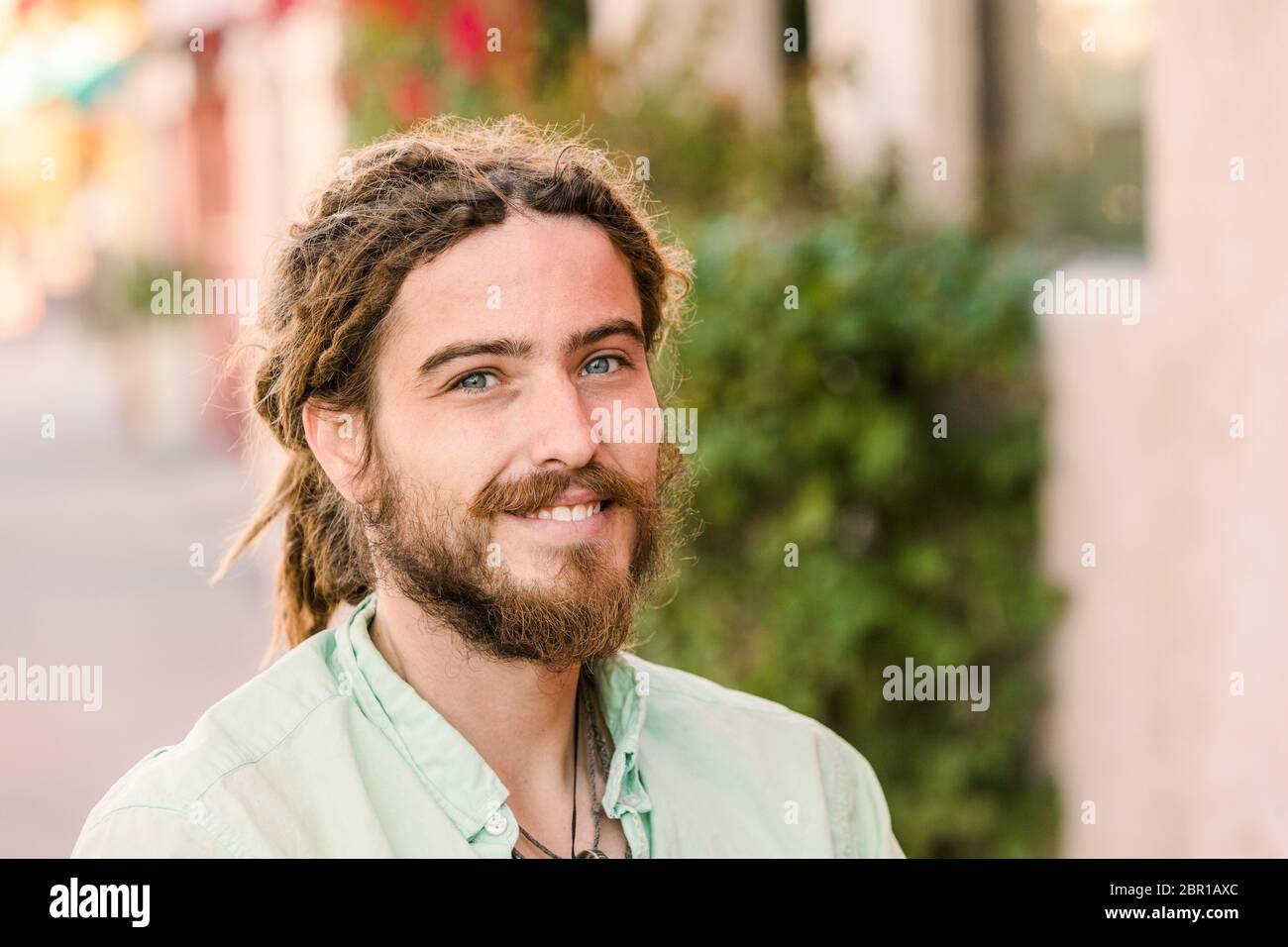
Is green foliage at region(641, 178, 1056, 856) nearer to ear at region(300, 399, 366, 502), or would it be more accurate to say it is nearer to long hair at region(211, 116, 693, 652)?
long hair at region(211, 116, 693, 652)

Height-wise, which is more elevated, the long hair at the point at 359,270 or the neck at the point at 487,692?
the long hair at the point at 359,270

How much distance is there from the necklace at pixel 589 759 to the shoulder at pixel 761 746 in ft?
0.22

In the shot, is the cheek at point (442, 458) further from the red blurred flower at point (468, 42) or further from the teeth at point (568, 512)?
the red blurred flower at point (468, 42)

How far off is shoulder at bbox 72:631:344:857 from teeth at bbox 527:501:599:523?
0.32 meters

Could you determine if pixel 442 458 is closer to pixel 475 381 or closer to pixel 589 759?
pixel 475 381

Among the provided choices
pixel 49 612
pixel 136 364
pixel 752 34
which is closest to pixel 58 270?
pixel 136 364

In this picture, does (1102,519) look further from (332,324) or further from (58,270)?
(58,270)

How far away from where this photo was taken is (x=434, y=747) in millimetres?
1844

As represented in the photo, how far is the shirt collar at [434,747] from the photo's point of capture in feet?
5.96

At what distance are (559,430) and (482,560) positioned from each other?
→ 19 centimetres

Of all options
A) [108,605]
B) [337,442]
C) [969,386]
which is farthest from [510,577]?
[108,605]

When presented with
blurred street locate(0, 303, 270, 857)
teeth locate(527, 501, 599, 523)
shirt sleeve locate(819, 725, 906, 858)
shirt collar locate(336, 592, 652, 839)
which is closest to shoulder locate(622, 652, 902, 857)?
shirt sleeve locate(819, 725, 906, 858)

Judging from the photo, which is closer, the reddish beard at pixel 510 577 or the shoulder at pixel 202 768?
the shoulder at pixel 202 768

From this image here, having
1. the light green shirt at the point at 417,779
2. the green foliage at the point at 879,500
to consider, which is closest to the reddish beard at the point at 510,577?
the light green shirt at the point at 417,779
